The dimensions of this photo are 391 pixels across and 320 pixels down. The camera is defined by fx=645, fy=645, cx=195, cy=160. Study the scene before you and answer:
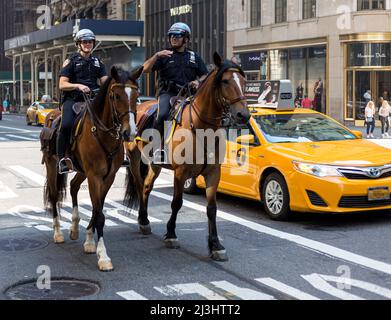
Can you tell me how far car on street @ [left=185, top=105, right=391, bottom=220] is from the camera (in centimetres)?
940

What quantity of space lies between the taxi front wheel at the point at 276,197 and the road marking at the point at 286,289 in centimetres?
314

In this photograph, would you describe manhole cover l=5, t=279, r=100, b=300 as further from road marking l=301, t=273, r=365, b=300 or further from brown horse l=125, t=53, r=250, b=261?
road marking l=301, t=273, r=365, b=300

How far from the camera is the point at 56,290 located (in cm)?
646

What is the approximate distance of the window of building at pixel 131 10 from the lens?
57.2 meters

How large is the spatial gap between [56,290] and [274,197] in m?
4.50

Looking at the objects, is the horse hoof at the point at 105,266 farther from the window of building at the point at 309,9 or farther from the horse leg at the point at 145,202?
the window of building at the point at 309,9

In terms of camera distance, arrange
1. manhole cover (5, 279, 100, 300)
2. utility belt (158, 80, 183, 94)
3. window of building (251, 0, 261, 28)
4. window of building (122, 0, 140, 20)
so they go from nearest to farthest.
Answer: manhole cover (5, 279, 100, 300)
utility belt (158, 80, 183, 94)
window of building (251, 0, 261, 28)
window of building (122, 0, 140, 20)

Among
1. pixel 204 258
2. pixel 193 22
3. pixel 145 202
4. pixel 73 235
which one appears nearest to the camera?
pixel 204 258

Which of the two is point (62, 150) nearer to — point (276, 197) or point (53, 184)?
point (53, 184)

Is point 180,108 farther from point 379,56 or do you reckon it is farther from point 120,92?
point 379,56

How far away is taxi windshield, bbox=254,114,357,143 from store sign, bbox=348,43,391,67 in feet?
75.7

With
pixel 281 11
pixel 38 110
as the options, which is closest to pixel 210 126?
pixel 281 11

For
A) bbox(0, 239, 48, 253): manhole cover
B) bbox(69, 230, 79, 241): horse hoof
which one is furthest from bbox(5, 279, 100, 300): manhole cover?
bbox(69, 230, 79, 241): horse hoof
